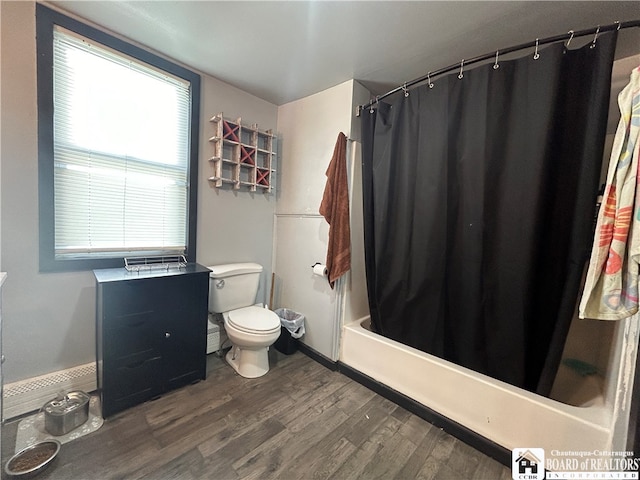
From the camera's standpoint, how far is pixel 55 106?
143cm

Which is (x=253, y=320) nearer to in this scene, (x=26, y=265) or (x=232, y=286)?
(x=232, y=286)

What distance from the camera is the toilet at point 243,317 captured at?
174cm

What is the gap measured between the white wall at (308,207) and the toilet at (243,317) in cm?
36

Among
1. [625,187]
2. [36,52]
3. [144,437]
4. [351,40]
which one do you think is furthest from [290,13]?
[144,437]

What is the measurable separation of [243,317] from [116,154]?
1373 mm

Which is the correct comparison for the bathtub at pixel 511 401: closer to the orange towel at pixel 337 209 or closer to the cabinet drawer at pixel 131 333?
the orange towel at pixel 337 209

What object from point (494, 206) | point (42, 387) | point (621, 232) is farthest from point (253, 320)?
point (621, 232)

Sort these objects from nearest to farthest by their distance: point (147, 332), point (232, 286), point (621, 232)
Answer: point (621, 232)
point (147, 332)
point (232, 286)

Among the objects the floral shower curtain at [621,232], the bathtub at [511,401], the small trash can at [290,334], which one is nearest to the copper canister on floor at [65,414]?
the small trash can at [290,334]

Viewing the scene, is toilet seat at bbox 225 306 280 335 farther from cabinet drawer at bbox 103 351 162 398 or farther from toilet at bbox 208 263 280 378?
cabinet drawer at bbox 103 351 162 398

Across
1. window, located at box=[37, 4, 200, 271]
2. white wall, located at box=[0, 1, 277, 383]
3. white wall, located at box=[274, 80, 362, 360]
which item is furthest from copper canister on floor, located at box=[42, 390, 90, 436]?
white wall, located at box=[274, 80, 362, 360]

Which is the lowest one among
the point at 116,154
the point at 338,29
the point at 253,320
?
the point at 253,320

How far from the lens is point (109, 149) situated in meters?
1.61

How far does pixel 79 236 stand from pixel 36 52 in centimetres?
100
